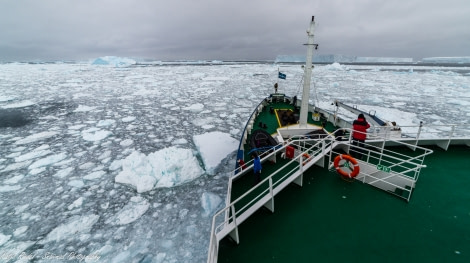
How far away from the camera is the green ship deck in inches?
131

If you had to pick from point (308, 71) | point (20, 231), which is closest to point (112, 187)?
point (20, 231)

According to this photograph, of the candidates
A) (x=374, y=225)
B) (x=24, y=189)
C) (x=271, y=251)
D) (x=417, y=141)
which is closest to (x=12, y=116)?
(x=24, y=189)

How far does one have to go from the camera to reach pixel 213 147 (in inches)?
375

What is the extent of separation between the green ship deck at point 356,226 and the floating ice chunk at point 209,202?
2317 mm

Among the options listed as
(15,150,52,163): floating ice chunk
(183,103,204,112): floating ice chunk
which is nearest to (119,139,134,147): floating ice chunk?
(15,150,52,163): floating ice chunk

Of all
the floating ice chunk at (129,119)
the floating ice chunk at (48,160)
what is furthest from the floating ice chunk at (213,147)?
the floating ice chunk at (129,119)

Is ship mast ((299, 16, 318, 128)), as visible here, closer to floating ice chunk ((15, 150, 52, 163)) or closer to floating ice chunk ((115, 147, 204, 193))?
floating ice chunk ((115, 147, 204, 193))

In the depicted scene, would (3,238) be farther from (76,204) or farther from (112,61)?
(112,61)

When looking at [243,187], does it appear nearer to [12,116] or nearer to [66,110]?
[66,110]

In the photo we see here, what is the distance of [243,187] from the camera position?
5207mm

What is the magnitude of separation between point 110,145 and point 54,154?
209cm

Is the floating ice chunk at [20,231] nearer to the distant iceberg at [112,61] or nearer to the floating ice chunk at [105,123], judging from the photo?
the floating ice chunk at [105,123]

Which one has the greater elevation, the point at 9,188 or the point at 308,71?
the point at 308,71

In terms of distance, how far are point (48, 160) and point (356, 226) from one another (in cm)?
1073
